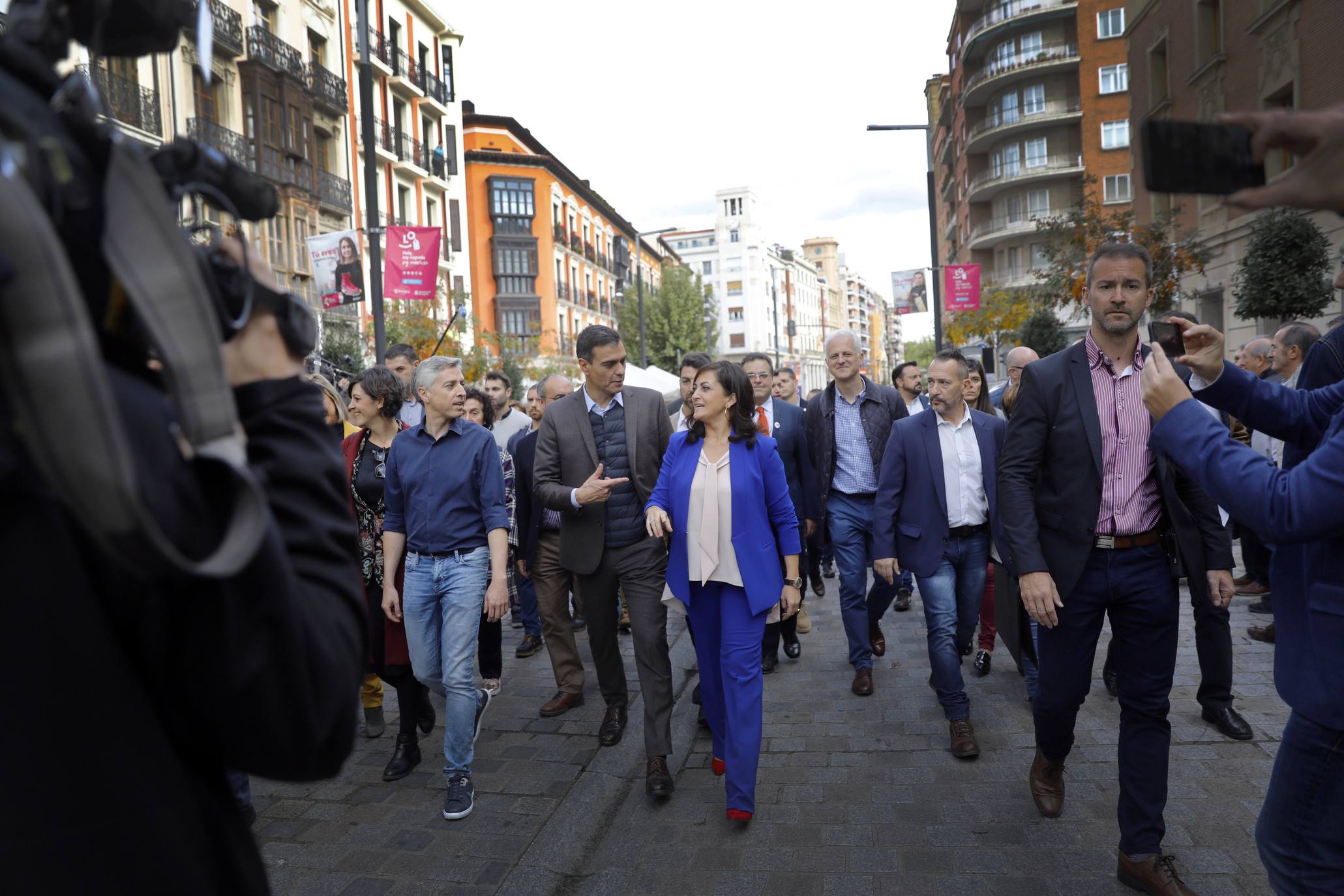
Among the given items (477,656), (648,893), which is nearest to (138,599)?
(648,893)

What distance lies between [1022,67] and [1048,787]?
170 feet

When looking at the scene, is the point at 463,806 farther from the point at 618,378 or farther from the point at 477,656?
the point at 618,378

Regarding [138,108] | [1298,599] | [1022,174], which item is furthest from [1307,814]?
[1022,174]

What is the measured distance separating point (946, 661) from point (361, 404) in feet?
12.2

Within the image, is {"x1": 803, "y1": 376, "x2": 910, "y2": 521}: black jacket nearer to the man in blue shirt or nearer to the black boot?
the man in blue shirt

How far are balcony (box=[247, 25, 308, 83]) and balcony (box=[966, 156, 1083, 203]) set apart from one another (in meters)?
36.1

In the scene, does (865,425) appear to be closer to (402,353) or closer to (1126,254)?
(1126,254)

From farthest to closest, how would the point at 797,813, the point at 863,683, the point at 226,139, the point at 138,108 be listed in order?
the point at 226,139
the point at 138,108
the point at 863,683
the point at 797,813

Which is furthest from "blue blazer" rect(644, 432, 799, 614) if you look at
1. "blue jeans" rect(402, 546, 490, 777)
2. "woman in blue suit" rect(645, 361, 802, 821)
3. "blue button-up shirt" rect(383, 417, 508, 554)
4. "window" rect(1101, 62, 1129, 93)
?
"window" rect(1101, 62, 1129, 93)

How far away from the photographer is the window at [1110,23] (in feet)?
153

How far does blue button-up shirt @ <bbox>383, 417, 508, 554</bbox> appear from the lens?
5078mm

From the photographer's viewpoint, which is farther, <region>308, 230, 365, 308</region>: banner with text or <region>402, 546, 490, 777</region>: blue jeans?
<region>308, 230, 365, 308</region>: banner with text

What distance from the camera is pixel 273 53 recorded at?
1112 inches

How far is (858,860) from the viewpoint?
4066 mm
